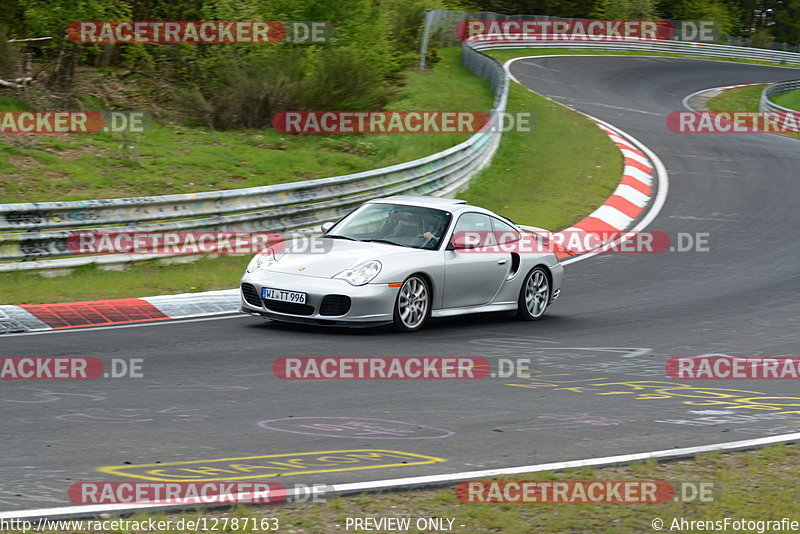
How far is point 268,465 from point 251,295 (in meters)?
4.42

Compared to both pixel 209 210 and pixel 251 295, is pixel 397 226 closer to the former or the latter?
pixel 251 295

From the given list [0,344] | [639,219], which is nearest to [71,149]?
[0,344]

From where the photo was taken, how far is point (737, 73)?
46.8m

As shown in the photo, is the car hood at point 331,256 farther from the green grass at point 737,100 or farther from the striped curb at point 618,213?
the green grass at point 737,100

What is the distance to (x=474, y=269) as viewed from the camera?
10539 mm

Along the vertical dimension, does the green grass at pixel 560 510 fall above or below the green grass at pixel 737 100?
below

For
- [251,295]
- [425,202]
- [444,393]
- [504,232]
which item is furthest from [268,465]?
[504,232]

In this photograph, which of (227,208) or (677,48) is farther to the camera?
(677,48)

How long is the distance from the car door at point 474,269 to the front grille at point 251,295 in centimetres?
190

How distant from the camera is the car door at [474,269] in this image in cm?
1030

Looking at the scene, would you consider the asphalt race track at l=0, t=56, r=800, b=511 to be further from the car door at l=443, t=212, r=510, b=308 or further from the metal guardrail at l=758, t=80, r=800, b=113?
the metal guardrail at l=758, t=80, r=800, b=113

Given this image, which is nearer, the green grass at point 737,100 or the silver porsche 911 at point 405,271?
the silver porsche 911 at point 405,271

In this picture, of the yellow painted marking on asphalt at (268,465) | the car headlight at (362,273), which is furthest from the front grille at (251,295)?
the yellow painted marking on asphalt at (268,465)

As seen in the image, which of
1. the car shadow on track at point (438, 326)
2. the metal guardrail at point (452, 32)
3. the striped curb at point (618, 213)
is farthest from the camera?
the metal guardrail at point (452, 32)
